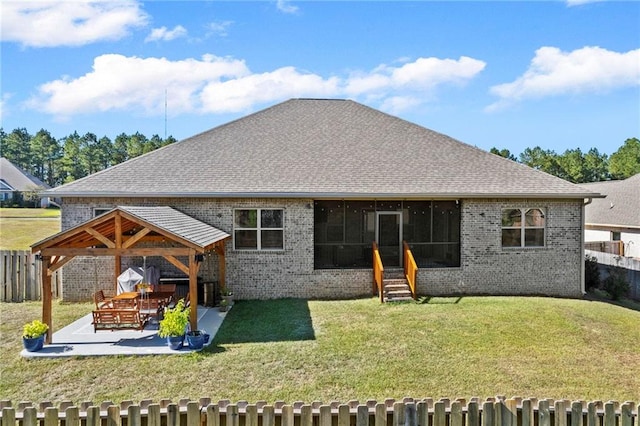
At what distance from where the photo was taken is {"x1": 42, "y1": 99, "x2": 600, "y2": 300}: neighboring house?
13500 mm

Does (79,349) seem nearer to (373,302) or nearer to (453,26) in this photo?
(373,302)

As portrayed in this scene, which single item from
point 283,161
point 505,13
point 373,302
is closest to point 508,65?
point 505,13

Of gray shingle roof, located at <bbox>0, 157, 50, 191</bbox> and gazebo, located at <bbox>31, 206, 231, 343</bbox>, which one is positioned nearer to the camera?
gazebo, located at <bbox>31, 206, 231, 343</bbox>

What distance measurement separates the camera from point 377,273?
13641 millimetres

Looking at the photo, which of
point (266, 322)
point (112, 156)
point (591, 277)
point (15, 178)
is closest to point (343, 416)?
point (266, 322)

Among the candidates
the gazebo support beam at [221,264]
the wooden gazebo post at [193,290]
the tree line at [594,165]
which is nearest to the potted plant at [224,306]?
the gazebo support beam at [221,264]

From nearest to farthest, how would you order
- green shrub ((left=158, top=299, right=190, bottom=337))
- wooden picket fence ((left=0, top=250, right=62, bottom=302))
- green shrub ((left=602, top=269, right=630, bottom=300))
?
green shrub ((left=158, top=299, right=190, bottom=337))
wooden picket fence ((left=0, top=250, right=62, bottom=302))
green shrub ((left=602, top=269, right=630, bottom=300))

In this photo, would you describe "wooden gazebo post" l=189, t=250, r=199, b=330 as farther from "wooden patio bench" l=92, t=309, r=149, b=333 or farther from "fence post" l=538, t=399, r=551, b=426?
"fence post" l=538, t=399, r=551, b=426

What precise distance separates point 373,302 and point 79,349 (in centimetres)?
803

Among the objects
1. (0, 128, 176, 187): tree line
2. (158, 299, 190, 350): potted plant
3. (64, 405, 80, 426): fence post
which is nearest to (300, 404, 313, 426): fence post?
(64, 405, 80, 426): fence post

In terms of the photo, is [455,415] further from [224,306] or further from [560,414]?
[224,306]

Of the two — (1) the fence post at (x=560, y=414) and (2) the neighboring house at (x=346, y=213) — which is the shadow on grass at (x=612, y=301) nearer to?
(2) the neighboring house at (x=346, y=213)

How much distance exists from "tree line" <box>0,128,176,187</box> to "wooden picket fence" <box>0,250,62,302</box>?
60352mm

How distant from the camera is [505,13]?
14305mm
